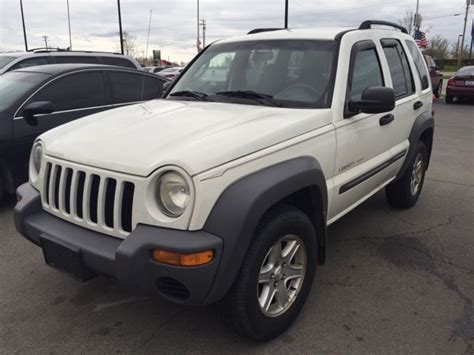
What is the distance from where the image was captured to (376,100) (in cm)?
306

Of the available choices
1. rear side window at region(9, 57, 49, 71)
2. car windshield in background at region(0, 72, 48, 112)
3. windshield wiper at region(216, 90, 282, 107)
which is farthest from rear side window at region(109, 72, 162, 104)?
rear side window at region(9, 57, 49, 71)

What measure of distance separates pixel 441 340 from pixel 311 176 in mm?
1248

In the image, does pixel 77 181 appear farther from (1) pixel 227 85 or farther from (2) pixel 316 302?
(2) pixel 316 302

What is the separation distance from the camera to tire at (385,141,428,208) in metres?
4.68

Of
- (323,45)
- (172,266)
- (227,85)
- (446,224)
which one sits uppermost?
(323,45)

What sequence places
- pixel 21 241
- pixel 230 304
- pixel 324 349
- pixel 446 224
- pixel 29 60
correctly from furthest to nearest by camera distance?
1. pixel 29 60
2. pixel 446 224
3. pixel 21 241
4. pixel 324 349
5. pixel 230 304

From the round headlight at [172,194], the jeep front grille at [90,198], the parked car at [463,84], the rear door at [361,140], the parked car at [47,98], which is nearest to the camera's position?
the round headlight at [172,194]

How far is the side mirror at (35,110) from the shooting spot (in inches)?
190

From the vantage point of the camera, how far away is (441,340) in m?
2.68

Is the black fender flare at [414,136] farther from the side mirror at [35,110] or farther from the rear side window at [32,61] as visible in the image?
the rear side window at [32,61]

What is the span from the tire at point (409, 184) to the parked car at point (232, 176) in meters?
0.80

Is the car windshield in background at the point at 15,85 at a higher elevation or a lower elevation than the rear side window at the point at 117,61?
higher

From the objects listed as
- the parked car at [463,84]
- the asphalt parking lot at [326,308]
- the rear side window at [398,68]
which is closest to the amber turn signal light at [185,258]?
the asphalt parking lot at [326,308]

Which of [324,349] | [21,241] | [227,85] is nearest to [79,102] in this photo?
[21,241]
